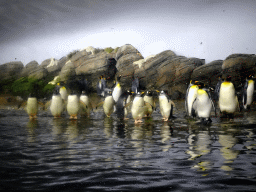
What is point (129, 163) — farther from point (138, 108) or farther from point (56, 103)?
point (56, 103)

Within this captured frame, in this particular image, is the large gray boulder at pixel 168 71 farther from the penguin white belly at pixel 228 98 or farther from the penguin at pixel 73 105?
the penguin at pixel 73 105

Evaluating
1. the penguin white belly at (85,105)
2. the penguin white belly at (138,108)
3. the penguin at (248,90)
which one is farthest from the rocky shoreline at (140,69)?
the penguin white belly at (138,108)

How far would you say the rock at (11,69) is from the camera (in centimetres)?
3041

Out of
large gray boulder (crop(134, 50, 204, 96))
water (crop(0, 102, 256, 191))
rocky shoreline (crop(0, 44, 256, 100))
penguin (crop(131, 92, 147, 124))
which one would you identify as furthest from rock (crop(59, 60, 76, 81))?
water (crop(0, 102, 256, 191))

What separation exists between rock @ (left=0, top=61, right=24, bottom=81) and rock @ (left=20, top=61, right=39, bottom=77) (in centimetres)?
71

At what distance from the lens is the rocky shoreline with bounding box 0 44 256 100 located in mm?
21516

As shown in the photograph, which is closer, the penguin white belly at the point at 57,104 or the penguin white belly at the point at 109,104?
the penguin white belly at the point at 57,104

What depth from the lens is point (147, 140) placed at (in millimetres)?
5469

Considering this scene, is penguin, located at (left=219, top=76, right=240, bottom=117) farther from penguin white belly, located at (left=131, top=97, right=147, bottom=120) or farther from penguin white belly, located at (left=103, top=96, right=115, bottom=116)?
penguin white belly, located at (left=103, top=96, right=115, bottom=116)

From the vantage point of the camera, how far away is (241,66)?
69.1ft

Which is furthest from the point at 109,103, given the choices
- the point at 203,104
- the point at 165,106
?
the point at 203,104

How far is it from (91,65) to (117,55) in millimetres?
3350

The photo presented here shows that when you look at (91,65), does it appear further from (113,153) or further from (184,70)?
(113,153)

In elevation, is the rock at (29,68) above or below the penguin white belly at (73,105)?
above
